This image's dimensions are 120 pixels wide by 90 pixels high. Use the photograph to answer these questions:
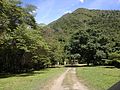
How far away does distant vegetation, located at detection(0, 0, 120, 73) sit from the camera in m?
39.8

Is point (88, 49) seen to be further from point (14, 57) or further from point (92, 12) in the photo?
point (92, 12)

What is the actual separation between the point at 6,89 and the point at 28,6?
2761cm

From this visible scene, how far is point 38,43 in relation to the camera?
42594mm

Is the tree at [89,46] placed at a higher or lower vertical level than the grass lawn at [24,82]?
higher

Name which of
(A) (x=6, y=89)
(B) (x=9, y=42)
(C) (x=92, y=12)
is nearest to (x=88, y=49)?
(B) (x=9, y=42)

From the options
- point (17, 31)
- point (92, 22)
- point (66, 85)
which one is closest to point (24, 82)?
point (66, 85)

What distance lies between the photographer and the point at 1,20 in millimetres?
35719

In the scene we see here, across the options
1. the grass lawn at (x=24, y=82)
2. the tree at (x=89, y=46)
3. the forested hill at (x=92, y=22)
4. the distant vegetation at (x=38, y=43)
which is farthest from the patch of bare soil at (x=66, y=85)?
the forested hill at (x=92, y=22)

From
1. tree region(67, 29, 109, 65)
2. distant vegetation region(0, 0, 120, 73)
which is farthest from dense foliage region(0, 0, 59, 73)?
tree region(67, 29, 109, 65)

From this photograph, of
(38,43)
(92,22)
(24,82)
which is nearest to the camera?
(24,82)

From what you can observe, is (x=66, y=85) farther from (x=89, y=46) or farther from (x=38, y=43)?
(x=89, y=46)

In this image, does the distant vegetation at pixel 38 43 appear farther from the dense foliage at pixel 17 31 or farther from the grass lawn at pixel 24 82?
the grass lawn at pixel 24 82

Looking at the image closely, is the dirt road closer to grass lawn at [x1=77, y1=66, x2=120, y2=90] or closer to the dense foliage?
grass lawn at [x1=77, y1=66, x2=120, y2=90]

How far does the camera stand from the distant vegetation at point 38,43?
3975 centimetres
